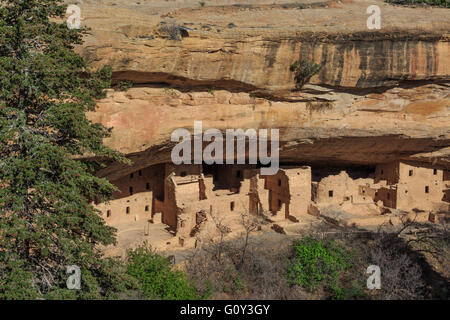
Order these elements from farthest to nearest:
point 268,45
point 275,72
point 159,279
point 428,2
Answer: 1. point 428,2
2. point 275,72
3. point 268,45
4. point 159,279

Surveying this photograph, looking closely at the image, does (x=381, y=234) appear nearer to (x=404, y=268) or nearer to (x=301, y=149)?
(x=404, y=268)

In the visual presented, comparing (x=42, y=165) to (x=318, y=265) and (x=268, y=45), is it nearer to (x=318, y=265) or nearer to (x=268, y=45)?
(x=268, y=45)

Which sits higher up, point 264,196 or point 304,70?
point 304,70

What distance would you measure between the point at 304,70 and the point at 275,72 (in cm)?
104

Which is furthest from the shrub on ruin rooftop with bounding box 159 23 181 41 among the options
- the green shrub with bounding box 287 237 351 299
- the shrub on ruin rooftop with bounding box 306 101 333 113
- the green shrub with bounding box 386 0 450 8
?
the green shrub with bounding box 386 0 450 8

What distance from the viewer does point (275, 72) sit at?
14.8m

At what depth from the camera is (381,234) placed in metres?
15.9

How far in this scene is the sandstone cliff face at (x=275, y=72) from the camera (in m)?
13.0

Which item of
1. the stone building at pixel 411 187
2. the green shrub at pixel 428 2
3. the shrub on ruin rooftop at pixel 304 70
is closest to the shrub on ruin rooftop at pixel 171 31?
the shrub on ruin rooftop at pixel 304 70

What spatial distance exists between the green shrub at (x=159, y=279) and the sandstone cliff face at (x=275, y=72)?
3720 mm

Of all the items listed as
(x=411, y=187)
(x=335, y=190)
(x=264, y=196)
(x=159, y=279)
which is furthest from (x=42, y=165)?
(x=411, y=187)

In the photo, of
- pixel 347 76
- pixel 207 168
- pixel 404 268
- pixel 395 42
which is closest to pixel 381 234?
pixel 404 268

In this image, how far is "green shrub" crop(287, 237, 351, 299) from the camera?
503 inches

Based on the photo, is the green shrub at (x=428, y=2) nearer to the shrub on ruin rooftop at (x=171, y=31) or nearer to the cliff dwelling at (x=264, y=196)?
the cliff dwelling at (x=264, y=196)
